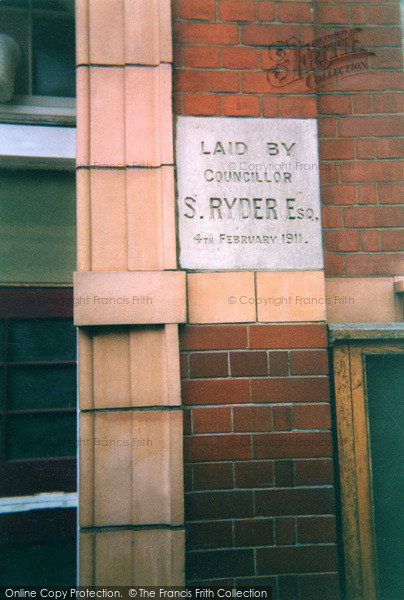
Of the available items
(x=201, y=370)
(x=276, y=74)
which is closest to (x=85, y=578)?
(x=201, y=370)

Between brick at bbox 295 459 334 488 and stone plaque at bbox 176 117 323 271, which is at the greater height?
stone plaque at bbox 176 117 323 271

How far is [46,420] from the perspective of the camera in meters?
2.23

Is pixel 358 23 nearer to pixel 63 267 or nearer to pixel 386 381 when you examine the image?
pixel 386 381

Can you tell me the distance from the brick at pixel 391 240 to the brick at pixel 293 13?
1073 mm

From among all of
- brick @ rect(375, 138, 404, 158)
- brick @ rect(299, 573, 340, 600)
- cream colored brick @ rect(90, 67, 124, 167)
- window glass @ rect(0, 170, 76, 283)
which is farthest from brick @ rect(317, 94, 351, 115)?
brick @ rect(299, 573, 340, 600)

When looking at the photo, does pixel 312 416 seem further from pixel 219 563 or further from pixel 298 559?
pixel 219 563

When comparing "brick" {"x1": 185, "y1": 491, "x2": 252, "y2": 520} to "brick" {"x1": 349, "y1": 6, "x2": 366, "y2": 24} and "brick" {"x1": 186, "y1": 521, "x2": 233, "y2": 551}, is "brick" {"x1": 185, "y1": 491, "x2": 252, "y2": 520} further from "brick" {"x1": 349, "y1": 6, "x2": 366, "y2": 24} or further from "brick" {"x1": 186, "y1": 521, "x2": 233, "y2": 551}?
"brick" {"x1": 349, "y1": 6, "x2": 366, "y2": 24}

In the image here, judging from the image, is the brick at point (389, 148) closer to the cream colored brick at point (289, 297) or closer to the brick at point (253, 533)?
the cream colored brick at point (289, 297)

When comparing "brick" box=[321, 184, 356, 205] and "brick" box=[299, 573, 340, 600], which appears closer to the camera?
"brick" box=[299, 573, 340, 600]

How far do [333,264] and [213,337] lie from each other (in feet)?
2.24

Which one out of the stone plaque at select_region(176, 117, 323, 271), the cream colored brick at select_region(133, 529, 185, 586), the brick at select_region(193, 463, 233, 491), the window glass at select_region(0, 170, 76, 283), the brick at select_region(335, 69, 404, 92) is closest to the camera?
the cream colored brick at select_region(133, 529, 185, 586)

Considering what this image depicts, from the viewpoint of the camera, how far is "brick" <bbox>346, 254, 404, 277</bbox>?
74.7 inches

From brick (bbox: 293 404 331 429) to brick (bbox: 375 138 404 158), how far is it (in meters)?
1.24

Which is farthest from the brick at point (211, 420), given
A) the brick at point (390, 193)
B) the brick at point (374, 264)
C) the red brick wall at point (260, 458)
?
the brick at point (390, 193)
